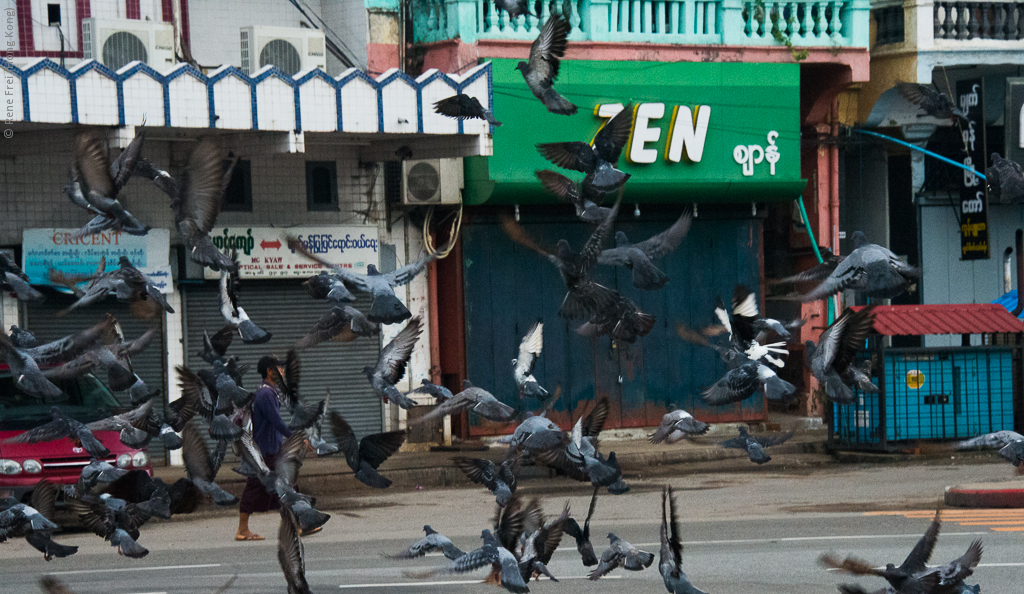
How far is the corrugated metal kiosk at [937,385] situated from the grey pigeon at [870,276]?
7.51 meters

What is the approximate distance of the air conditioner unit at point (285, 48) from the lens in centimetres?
1584

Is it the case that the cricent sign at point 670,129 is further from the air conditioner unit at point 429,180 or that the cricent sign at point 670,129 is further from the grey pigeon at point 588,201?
the grey pigeon at point 588,201

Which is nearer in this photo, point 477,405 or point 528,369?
point 477,405

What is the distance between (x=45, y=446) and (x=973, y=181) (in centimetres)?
1227

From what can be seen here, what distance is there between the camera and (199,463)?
8055 millimetres

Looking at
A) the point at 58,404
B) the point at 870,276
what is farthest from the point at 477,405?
the point at 58,404

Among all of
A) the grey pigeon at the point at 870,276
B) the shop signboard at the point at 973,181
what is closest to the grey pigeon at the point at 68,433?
the grey pigeon at the point at 870,276

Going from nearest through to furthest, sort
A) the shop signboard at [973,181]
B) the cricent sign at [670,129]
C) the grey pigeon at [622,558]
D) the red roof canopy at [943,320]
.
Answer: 1. the grey pigeon at [622,558]
2. the red roof canopy at [943,320]
3. the cricent sign at [670,129]
4. the shop signboard at [973,181]

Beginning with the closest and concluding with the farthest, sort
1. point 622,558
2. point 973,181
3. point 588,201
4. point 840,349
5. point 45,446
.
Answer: point 622,558 → point 840,349 → point 588,201 → point 45,446 → point 973,181

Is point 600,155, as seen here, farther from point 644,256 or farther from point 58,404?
point 58,404

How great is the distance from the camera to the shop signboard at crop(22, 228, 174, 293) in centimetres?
1477

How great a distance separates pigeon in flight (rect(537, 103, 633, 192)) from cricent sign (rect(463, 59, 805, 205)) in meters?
7.05

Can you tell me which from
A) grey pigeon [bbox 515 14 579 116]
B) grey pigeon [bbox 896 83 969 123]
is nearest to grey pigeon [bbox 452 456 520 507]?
grey pigeon [bbox 515 14 579 116]

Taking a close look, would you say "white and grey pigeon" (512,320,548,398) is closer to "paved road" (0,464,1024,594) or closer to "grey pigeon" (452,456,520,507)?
"grey pigeon" (452,456,520,507)
